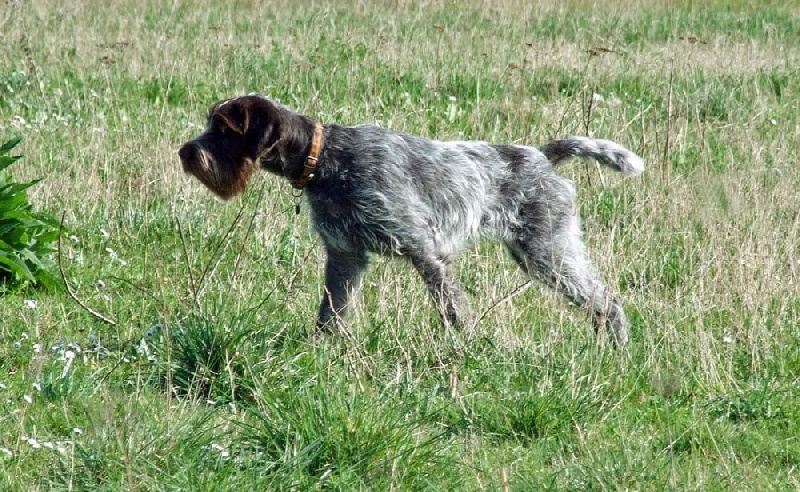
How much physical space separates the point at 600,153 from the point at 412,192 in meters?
1.17

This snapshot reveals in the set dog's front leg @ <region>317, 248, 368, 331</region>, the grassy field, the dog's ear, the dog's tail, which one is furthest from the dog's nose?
the dog's tail

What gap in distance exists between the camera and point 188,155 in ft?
18.2

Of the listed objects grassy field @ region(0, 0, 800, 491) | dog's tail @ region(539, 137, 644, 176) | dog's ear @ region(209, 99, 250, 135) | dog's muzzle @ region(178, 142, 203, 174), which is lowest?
grassy field @ region(0, 0, 800, 491)

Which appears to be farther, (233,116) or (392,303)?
(392,303)

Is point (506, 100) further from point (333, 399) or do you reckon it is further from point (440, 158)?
point (333, 399)

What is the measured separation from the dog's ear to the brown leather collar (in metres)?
0.35

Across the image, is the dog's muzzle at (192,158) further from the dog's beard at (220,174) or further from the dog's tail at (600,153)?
the dog's tail at (600,153)

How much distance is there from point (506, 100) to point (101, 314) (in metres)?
4.57

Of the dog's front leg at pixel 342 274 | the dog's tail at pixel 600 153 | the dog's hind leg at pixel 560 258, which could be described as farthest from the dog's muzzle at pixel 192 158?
the dog's tail at pixel 600 153

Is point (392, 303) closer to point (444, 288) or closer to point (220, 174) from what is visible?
point (444, 288)

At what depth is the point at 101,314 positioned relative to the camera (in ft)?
18.6

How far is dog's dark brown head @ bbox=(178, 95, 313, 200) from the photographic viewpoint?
5.52m

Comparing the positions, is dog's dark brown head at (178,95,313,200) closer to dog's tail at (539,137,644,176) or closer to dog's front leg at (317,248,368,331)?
dog's front leg at (317,248,368,331)

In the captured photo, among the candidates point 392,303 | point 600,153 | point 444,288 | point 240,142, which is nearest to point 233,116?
point 240,142
